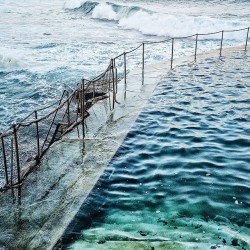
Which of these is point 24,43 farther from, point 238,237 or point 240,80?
point 238,237

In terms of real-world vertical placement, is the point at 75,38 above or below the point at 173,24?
below

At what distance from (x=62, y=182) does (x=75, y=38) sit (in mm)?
23806

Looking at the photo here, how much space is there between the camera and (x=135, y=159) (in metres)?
8.28

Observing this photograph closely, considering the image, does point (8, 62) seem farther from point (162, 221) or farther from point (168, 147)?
point (162, 221)

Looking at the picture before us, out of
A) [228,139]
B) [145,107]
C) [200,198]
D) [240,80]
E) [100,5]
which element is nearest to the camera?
[200,198]

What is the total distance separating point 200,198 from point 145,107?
5.07m

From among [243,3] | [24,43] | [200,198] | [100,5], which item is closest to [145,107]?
[200,198]

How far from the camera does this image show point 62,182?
23.1 feet

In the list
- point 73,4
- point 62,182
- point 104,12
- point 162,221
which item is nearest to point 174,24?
point 104,12

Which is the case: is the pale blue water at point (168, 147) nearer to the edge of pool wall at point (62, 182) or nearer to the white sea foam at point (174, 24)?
the edge of pool wall at point (62, 182)

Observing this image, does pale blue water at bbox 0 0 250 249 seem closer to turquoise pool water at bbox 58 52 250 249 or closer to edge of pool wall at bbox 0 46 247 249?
turquoise pool water at bbox 58 52 250 249

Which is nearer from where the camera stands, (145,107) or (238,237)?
(238,237)

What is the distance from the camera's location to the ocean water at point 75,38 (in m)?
16.5

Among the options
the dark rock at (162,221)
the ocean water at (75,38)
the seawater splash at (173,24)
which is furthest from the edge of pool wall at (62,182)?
the seawater splash at (173,24)
